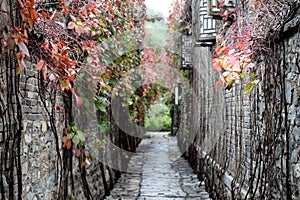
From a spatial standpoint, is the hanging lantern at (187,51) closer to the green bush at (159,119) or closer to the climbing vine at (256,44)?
the climbing vine at (256,44)

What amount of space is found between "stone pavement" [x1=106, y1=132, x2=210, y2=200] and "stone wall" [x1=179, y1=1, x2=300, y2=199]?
0.52 meters

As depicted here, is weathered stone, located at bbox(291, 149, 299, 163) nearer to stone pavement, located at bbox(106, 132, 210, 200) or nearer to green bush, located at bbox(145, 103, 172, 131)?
stone pavement, located at bbox(106, 132, 210, 200)

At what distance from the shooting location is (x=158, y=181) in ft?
26.3

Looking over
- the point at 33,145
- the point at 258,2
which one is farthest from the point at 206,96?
the point at 33,145

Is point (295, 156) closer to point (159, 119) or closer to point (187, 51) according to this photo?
point (187, 51)

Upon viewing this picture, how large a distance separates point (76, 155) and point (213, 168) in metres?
2.87

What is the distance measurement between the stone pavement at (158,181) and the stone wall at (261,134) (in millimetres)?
515

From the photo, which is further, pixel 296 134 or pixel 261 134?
pixel 261 134

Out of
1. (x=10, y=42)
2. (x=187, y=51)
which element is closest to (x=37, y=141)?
(x=10, y=42)

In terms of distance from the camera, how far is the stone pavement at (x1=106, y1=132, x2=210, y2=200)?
22.2ft

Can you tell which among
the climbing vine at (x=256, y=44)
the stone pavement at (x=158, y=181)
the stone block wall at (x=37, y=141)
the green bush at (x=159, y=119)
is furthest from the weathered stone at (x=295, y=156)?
the green bush at (x=159, y=119)

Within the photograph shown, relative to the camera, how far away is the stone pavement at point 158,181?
22.2 ft

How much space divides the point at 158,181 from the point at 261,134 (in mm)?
4536

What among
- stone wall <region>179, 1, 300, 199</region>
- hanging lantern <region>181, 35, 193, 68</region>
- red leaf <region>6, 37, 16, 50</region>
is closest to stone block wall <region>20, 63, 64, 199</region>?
red leaf <region>6, 37, 16, 50</region>
